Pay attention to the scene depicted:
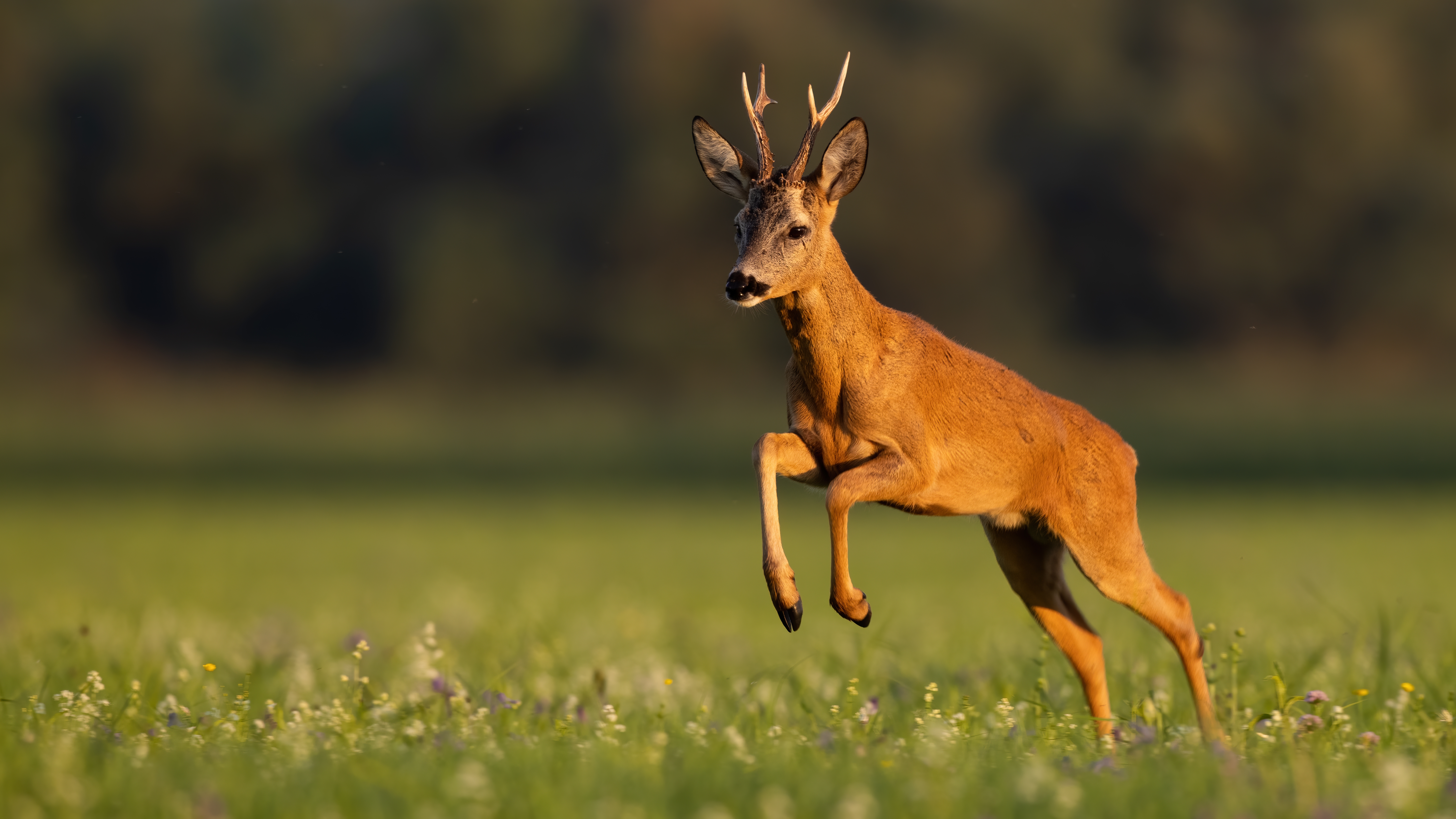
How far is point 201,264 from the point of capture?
41375mm

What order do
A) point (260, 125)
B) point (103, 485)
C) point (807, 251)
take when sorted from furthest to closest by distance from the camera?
point (260, 125)
point (103, 485)
point (807, 251)

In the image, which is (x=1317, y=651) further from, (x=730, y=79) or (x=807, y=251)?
(x=730, y=79)

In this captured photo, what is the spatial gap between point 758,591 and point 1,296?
3044 centimetres

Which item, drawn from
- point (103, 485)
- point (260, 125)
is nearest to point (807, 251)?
point (103, 485)

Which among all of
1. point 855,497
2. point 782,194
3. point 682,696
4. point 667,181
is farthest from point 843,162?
point 667,181

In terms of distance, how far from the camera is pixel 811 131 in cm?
549

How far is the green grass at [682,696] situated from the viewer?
13.0 feet

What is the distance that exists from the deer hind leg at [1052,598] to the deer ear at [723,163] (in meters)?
1.60

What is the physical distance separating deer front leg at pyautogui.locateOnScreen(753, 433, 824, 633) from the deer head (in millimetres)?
492

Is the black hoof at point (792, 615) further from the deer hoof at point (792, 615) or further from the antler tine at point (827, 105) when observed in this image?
the antler tine at point (827, 105)

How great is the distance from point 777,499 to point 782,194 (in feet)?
3.75

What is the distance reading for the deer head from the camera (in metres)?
5.50

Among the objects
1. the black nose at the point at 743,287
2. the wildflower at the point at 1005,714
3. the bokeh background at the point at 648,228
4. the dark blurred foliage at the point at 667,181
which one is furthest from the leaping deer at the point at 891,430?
the dark blurred foliage at the point at 667,181

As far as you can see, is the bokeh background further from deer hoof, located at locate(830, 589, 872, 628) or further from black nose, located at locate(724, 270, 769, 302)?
deer hoof, located at locate(830, 589, 872, 628)
